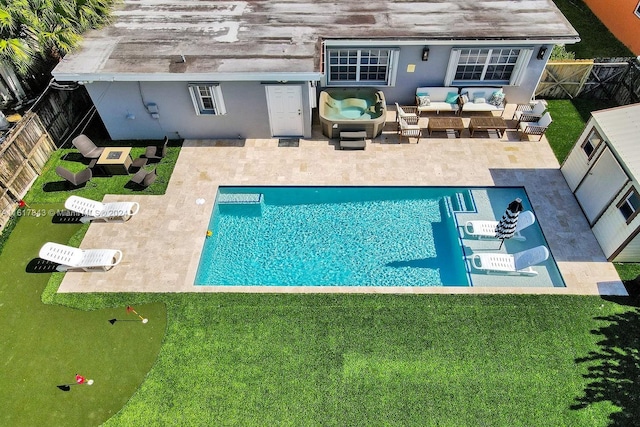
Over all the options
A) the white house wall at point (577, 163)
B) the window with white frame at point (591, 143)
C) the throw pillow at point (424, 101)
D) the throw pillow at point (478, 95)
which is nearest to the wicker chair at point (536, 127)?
the white house wall at point (577, 163)

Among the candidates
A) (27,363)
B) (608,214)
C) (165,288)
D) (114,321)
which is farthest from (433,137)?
(27,363)

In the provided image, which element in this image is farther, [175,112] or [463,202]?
[175,112]

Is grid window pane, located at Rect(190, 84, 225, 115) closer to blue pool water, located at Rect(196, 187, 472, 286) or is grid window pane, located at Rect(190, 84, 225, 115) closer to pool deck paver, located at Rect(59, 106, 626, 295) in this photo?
pool deck paver, located at Rect(59, 106, 626, 295)

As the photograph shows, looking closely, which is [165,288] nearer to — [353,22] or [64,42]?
[64,42]

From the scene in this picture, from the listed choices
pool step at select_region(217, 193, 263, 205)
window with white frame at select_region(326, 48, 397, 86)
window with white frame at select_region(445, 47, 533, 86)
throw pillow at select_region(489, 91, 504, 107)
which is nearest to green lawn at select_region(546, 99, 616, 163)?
throw pillow at select_region(489, 91, 504, 107)

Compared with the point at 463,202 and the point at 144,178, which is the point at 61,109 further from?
the point at 463,202

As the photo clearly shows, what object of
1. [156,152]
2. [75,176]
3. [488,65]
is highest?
[488,65]

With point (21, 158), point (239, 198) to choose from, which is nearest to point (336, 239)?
point (239, 198)

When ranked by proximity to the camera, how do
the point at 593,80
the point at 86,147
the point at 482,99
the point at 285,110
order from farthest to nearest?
the point at 593,80 < the point at 482,99 < the point at 285,110 < the point at 86,147
